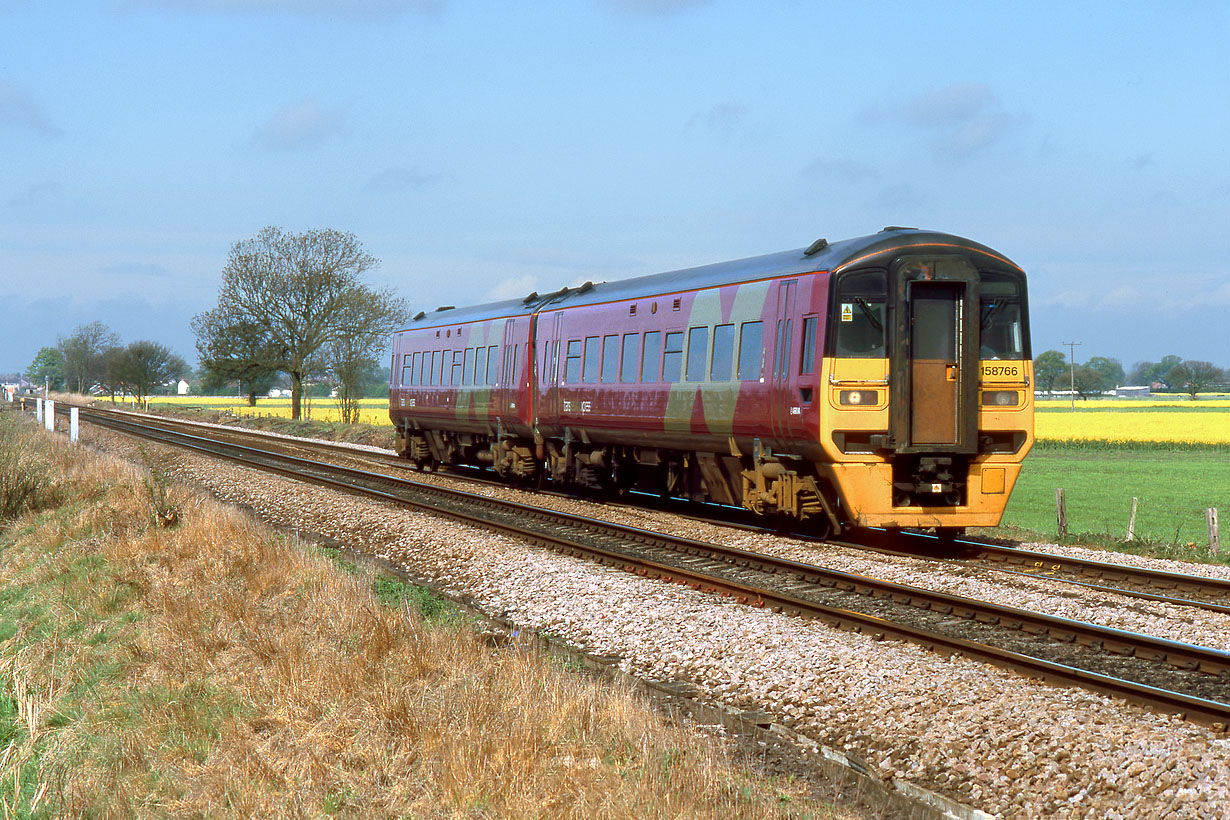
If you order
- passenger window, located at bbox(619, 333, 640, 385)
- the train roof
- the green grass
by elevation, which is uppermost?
the train roof

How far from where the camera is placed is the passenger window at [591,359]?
17.8 metres

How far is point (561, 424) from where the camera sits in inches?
746

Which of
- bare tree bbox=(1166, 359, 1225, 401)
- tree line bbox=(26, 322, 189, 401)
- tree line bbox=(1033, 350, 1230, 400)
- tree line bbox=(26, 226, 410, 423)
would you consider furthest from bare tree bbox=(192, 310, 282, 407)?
bare tree bbox=(1166, 359, 1225, 401)

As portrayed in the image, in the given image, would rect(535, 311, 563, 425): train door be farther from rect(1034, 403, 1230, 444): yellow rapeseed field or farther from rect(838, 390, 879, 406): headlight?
rect(1034, 403, 1230, 444): yellow rapeseed field

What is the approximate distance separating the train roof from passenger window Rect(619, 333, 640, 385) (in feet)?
2.01

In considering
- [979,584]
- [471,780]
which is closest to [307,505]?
[979,584]

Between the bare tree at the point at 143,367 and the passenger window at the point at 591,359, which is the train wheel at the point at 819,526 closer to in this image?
the passenger window at the point at 591,359

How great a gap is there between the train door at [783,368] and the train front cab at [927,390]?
2.21 ft

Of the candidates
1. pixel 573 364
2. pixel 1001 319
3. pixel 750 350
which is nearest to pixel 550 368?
pixel 573 364

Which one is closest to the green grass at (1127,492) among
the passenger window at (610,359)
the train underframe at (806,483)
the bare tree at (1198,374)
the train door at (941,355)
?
the train underframe at (806,483)

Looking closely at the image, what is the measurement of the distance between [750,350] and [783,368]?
838 mm

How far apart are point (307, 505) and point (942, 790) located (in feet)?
47.5

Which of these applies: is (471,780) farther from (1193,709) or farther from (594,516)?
(594,516)

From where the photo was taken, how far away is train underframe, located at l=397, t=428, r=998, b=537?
1255 centimetres
